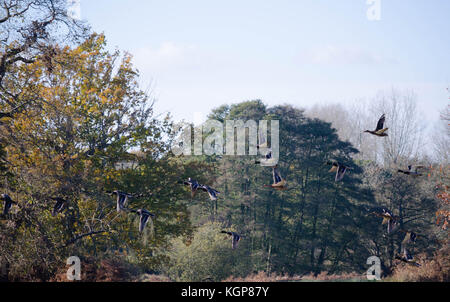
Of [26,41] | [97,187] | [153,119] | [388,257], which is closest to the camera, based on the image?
[26,41]

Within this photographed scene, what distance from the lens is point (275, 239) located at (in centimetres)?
3512

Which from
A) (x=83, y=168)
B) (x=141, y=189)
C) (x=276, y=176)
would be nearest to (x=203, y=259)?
(x=141, y=189)

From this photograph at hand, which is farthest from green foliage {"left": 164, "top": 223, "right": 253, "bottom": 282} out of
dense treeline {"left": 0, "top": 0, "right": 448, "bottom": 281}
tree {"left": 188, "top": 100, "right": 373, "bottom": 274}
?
tree {"left": 188, "top": 100, "right": 373, "bottom": 274}

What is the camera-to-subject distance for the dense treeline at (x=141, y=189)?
A: 14.4 m

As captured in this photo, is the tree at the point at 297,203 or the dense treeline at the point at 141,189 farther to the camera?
the tree at the point at 297,203

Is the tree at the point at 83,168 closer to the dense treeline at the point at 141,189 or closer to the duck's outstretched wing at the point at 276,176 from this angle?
the dense treeline at the point at 141,189

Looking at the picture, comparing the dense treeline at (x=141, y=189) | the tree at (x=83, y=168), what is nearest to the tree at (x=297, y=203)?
the dense treeline at (x=141, y=189)

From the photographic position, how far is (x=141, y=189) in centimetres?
1942

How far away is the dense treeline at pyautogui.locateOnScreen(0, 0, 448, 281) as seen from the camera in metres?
14.4

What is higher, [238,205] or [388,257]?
[238,205]

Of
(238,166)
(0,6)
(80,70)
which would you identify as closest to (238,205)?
(238,166)

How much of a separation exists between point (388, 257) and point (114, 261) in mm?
22602

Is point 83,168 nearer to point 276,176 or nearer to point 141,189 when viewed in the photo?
point 141,189
